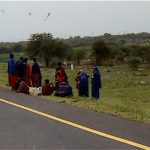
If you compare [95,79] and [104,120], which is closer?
[104,120]

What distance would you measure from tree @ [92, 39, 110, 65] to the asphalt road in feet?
242

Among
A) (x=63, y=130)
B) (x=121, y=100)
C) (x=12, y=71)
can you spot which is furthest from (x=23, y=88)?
(x=63, y=130)

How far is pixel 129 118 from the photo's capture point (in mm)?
13102

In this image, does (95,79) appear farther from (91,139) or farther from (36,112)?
(91,139)

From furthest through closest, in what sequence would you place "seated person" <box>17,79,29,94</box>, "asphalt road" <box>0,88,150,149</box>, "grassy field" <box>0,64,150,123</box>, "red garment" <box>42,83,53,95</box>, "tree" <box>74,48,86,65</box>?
"tree" <box>74,48,86,65</box> < "seated person" <box>17,79,29,94</box> < "red garment" <box>42,83,53,95</box> < "grassy field" <box>0,64,150,123</box> < "asphalt road" <box>0,88,150,149</box>

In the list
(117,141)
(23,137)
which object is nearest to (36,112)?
(23,137)

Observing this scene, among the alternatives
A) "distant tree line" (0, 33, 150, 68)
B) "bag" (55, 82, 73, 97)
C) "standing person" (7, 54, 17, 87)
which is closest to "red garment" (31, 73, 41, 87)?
"standing person" (7, 54, 17, 87)

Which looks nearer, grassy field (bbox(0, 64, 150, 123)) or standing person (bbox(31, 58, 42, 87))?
grassy field (bbox(0, 64, 150, 123))

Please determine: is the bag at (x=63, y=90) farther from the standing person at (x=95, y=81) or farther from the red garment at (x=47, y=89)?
the standing person at (x=95, y=81)

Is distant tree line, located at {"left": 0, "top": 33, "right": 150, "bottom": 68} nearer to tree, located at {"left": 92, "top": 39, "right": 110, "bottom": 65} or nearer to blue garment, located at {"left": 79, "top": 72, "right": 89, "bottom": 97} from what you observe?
tree, located at {"left": 92, "top": 39, "right": 110, "bottom": 65}

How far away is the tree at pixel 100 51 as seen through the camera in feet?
294

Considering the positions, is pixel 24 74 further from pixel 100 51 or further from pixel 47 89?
pixel 100 51

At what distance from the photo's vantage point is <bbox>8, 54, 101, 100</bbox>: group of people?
21.2m

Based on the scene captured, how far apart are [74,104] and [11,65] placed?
8.66 m
